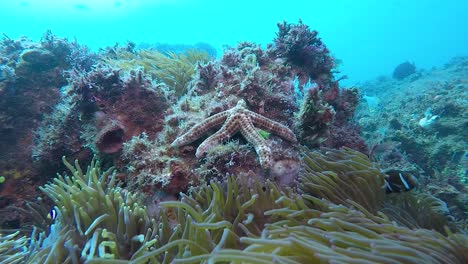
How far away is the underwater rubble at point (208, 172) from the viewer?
2275mm

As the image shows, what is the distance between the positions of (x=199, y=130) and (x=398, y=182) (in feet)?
8.96

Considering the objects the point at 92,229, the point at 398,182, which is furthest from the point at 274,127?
the point at 92,229

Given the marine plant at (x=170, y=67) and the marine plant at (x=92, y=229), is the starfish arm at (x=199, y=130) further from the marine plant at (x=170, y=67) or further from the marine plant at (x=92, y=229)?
the marine plant at (x=170, y=67)

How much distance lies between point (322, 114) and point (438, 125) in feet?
25.2

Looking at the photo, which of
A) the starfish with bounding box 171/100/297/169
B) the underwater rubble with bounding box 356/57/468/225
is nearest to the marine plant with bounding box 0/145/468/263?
the starfish with bounding box 171/100/297/169

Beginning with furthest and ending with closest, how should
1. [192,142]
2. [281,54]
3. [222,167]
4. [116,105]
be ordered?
[281,54], [116,105], [192,142], [222,167]

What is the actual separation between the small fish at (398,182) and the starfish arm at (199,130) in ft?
7.65

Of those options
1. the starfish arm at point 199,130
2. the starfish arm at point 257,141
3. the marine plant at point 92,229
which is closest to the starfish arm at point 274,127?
the starfish arm at point 257,141

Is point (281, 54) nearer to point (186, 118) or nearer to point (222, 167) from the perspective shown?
point (186, 118)

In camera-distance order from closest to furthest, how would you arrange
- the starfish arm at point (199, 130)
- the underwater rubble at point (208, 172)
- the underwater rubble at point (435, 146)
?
the underwater rubble at point (208, 172)
the starfish arm at point (199, 130)
the underwater rubble at point (435, 146)

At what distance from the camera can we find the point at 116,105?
5215 millimetres

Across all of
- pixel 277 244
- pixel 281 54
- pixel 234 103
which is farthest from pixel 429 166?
pixel 277 244

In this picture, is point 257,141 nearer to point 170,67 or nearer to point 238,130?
point 238,130

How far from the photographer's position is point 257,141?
3857 millimetres
